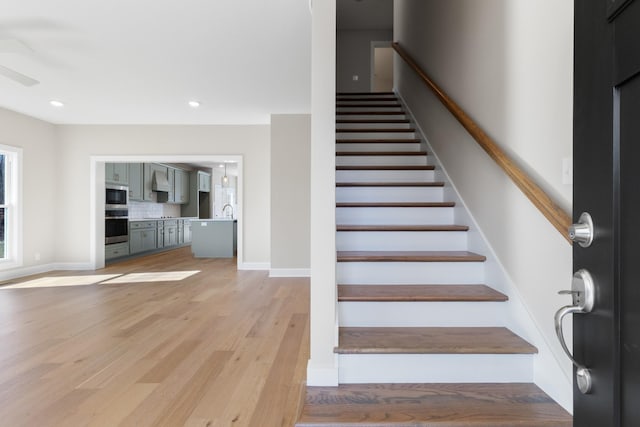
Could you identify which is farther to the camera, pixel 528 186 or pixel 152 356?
pixel 152 356

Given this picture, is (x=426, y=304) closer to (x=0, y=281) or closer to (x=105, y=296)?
(x=105, y=296)

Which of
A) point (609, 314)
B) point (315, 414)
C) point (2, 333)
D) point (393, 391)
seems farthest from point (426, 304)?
point (2, 333)

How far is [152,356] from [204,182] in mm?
9344

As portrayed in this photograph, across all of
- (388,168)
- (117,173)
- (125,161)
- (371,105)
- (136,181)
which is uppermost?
(371,105)

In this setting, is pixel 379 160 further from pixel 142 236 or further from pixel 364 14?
pixel 142 236

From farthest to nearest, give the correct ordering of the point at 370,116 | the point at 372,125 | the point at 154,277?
the point at 154,277 < the point at 370,116 < the point at 372,125

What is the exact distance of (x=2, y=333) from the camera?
2980mm

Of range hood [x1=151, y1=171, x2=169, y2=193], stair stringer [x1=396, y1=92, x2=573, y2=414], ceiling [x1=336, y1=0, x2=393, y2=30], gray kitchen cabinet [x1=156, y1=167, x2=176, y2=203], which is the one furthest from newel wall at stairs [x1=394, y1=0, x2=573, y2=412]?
gray kitchen cabinet [x1=156, y1=167, x2=176, y2=203]

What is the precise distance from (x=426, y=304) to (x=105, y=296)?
390cm

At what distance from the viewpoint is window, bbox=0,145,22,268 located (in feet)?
17.3

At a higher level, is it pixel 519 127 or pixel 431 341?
pixel 519 127

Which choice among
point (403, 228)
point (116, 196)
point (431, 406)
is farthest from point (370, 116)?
point (116, 196)

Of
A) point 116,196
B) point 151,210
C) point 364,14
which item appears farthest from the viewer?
point 151,210

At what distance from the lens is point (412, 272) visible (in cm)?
228
